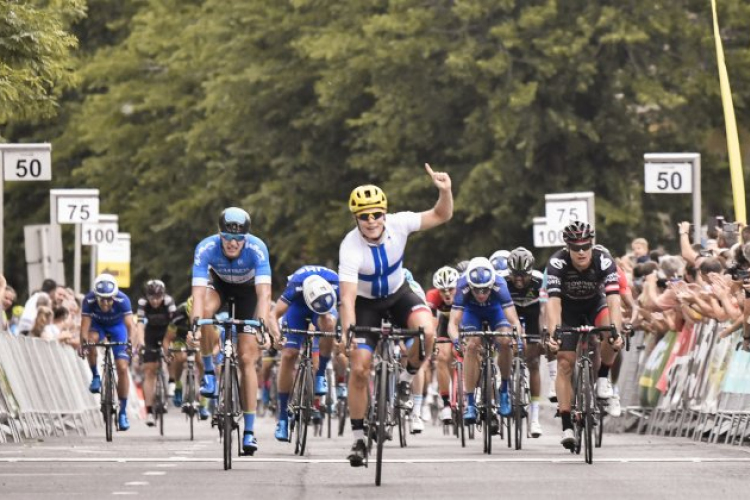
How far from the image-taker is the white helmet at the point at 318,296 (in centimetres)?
2319

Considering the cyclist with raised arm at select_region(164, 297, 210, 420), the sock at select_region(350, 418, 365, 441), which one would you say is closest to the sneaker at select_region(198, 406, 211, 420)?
the cyclist with raised arm at select_region(164, 297, 210, 420)

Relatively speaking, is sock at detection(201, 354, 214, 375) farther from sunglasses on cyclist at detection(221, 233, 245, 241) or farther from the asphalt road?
sunglasses on cyclist at detection(221, 233, 245, 241)

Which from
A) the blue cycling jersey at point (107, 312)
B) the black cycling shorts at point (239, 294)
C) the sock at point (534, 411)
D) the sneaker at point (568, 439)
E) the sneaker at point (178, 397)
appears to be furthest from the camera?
the sneaker at point (178, 397)

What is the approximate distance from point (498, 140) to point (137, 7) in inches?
704

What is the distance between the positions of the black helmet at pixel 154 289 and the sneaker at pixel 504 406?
24.5 feet

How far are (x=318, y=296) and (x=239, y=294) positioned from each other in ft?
6.88

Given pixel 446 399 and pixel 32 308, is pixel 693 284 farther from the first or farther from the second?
pixel 32 308

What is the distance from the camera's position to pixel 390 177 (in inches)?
1861

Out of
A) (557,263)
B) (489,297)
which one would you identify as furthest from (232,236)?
(489,297)

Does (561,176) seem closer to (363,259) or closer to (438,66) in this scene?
(438,66)

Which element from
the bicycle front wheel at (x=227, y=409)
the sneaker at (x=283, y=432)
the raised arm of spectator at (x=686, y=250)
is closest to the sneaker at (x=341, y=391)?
the raised arm of spectator at (x=686, y=250)

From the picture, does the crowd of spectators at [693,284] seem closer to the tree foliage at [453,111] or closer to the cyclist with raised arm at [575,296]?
the cyclist with raised arm at [575,296]

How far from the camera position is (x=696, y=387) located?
25.7 m

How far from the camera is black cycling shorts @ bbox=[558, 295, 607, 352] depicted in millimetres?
21172
